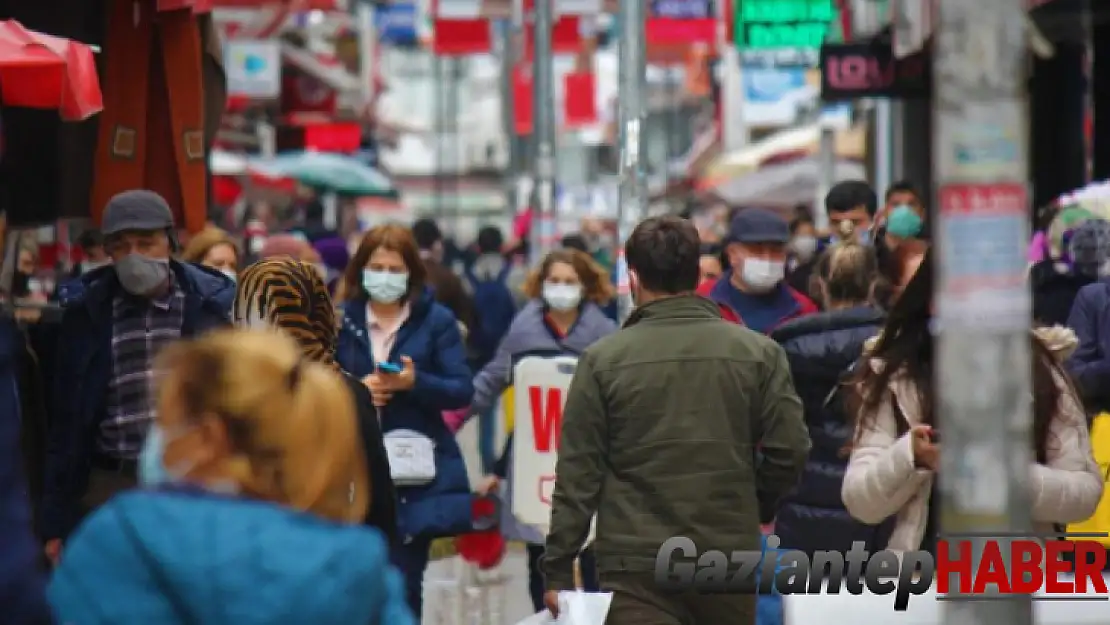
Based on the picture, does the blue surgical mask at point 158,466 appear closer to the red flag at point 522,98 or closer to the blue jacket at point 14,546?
the blue jacket at point 14,546

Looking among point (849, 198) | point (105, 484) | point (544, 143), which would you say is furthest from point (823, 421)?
point (544, 143)

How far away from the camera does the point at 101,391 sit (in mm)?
7805

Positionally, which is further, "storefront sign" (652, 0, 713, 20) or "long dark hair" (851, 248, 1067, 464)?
"storefront sign" (652, 0, 713, 20)

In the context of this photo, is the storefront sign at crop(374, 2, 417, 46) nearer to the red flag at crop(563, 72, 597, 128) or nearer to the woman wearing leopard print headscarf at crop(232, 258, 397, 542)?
the red flag at crop(563, 72, 597, 128)

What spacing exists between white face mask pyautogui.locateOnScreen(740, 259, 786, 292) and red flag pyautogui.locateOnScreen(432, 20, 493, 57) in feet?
73.2

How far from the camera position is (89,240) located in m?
13.4

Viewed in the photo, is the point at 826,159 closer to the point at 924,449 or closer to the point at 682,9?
the point at 682,9

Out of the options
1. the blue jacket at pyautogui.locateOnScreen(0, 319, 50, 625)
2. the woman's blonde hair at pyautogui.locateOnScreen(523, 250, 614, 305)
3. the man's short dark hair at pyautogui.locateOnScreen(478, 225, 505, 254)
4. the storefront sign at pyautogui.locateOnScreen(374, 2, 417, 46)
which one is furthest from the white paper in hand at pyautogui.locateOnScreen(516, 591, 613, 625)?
the storefront sign at pyautogui.locateOnScreen(374, 2, 417, 46)

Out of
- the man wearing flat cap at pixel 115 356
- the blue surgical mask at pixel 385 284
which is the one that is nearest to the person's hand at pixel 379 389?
the blue surgical mask at pixel 385 284

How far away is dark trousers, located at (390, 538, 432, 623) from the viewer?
8.96m

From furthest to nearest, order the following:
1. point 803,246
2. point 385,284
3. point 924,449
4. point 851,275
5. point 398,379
Result: point 803,246, point 385,284, point 398,379, point 851,275, point 924,449

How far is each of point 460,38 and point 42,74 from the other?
79.3ft

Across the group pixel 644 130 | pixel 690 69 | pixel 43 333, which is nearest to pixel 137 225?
pixel 43 333

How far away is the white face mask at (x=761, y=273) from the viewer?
10211 millimetres
